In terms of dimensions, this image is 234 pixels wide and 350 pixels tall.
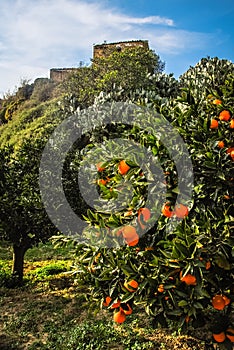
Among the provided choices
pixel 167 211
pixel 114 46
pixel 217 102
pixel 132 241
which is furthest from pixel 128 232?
pixel 114 46

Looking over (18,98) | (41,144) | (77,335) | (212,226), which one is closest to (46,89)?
(18,98)

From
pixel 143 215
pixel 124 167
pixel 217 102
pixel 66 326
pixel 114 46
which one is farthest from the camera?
pixel 114 46

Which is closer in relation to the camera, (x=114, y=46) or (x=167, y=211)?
(x=167, y=211)

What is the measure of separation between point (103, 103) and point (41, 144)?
149 cm

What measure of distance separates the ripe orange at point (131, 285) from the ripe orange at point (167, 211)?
52 centimetres

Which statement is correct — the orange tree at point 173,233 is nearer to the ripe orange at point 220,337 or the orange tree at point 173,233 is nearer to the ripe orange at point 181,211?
the ripe orange at point 181,211

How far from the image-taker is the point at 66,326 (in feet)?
16.0

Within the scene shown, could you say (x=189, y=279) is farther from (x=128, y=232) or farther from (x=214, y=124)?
(x=214, y=124)

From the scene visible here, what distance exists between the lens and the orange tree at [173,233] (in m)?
2.51

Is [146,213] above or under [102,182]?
under

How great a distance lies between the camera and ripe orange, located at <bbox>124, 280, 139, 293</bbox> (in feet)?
8.61

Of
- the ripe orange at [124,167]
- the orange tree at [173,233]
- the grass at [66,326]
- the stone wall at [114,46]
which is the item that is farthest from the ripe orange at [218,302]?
the stone wall at [114,46]

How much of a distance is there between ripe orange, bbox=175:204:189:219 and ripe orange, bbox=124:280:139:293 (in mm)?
560

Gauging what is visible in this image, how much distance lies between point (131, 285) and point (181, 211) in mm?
625
